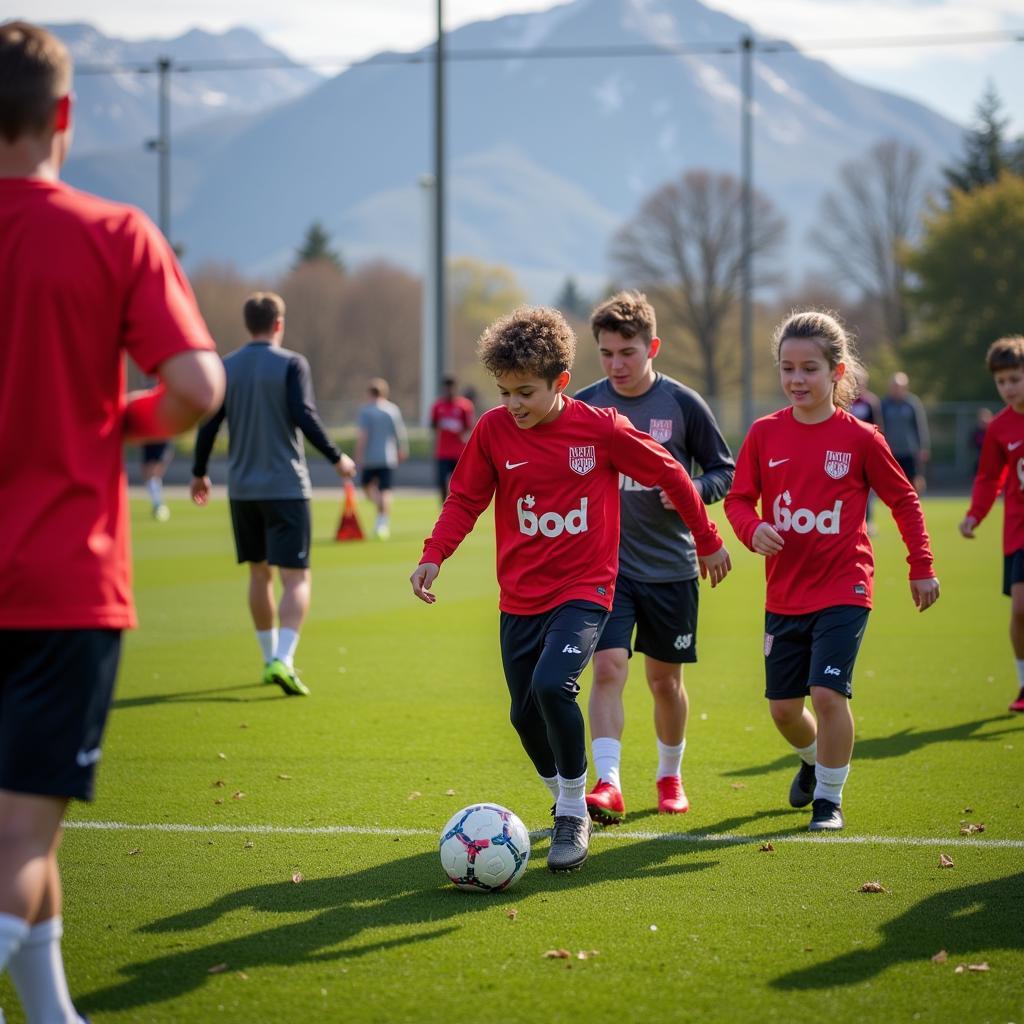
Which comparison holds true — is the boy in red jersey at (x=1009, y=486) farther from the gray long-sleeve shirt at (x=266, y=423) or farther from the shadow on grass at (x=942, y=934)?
the gray long-sleeve shirt at (x=266, y=423)

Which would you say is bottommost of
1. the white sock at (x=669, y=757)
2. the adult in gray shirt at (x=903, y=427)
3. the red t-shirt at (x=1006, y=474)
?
the white sock at (x=669, y=757)

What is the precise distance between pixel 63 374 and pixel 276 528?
5.93 metres

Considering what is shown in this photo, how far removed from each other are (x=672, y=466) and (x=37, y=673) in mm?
2804

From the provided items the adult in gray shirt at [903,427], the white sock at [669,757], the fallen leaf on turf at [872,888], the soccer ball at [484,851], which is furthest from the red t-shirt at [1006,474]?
the adult in gray shirt at [903,427]

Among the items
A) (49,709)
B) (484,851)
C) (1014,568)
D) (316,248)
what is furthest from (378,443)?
(316,248)

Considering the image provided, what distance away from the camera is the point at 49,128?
3.11 metres

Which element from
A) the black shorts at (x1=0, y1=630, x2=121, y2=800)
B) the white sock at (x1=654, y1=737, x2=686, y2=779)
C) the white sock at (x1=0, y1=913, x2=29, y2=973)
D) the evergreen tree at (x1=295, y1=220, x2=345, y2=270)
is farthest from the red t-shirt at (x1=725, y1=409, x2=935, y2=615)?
the evergreen tree at (x1=295, y1=220, x2=345, y2=270)

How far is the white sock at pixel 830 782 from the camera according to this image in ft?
18.8

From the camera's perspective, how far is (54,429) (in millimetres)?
3088

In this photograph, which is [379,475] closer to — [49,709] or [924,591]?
[924,591]

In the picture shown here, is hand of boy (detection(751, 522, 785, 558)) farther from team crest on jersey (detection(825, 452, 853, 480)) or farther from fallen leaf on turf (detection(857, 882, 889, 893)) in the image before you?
fallen leaf on turf (detection(857, 882, 889, 893))

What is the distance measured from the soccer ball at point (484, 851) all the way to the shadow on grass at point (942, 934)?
1.13 metres

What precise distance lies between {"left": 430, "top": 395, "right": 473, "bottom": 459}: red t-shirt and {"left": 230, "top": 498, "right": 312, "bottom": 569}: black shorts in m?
13.8

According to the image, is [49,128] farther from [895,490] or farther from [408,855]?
[895,490]
